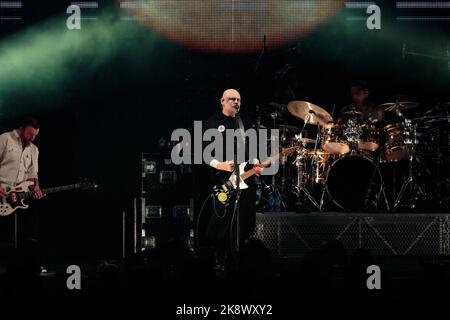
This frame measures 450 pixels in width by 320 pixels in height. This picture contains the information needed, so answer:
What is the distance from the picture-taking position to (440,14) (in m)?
9.00

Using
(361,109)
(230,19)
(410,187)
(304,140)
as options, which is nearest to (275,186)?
(304,140)

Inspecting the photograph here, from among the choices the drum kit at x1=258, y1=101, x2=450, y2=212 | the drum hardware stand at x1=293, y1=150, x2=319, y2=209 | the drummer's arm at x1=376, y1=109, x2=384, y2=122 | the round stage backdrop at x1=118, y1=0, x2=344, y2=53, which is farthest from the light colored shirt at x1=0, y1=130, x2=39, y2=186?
the drummer's arm at x1=376, y1=109, x2=384, y2=122

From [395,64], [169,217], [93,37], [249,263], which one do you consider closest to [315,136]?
[395,64]

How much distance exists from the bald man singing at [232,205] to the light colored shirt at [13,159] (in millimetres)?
2227

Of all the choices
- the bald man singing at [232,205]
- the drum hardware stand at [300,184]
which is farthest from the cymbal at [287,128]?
the bald man singing at [232,205]

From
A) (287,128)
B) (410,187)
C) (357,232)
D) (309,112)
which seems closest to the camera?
(357,232)

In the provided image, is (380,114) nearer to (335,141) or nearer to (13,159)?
(335,141)

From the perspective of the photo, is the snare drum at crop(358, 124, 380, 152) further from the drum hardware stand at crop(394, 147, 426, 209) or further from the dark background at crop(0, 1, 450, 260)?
the dark background at crop(0, 1, 450, 260)

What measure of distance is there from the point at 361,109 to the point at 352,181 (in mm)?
1032

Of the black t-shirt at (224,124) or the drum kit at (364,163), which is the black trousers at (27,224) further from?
the drum kit at (364,163)

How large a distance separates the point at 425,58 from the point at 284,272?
5717 mm

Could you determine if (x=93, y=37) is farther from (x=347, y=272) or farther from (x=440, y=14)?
(x=347, y=272)

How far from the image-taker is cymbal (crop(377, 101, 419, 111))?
9.30 meters

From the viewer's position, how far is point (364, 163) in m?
9.29
